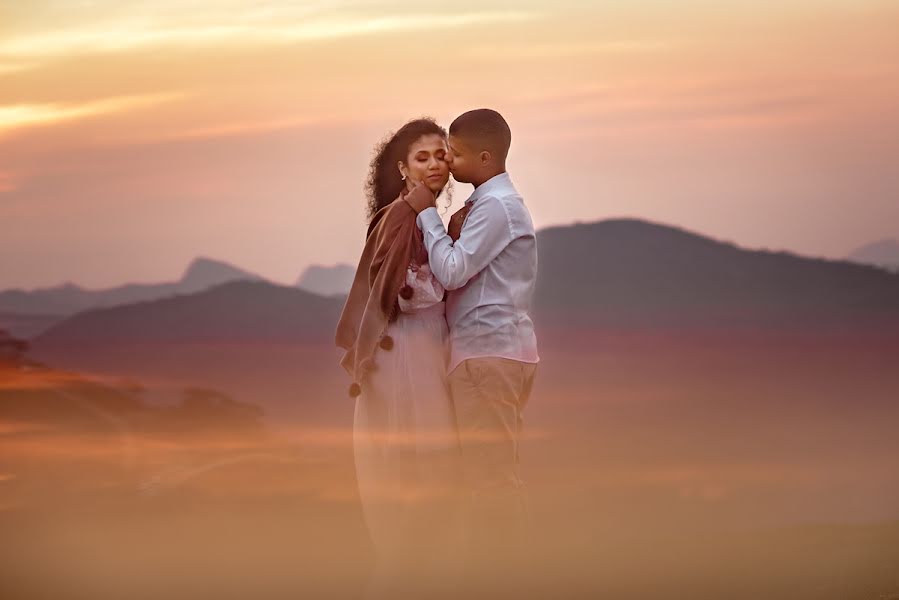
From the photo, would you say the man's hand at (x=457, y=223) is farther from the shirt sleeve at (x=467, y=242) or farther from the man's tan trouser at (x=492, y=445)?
the man's tan trouser at (x=492, y=445)

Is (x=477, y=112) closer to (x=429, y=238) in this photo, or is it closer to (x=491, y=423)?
(x=429, y=238)

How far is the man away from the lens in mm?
5992

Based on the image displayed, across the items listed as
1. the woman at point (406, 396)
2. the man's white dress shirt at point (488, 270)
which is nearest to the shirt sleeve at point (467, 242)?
the man's white dress shirt at point (488, 270)

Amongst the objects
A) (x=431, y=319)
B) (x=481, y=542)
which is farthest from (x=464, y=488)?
(x=431, y=319)

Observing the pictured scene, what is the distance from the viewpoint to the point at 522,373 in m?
6.09

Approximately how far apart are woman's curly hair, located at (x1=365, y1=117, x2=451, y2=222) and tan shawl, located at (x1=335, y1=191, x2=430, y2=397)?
11 cm

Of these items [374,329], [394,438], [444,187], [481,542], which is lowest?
[481,542]

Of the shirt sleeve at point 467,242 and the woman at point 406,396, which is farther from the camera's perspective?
the woman at point 406,396

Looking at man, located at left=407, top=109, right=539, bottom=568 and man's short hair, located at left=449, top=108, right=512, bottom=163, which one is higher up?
man's short hair, located at left=449, top=108, right=512, bottom=163

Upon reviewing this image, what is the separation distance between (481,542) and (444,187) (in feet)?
4.43

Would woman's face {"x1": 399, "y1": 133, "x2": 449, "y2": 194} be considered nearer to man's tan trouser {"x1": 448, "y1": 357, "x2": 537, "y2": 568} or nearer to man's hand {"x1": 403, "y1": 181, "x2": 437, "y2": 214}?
man's hand {"x1": 403, "y1": 181, "x2": 437, "y2": 214}

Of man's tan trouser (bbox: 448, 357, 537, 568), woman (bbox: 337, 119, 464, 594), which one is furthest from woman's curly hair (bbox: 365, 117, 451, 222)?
man's tan trouser (bbox: 448, 357, 537, 568)

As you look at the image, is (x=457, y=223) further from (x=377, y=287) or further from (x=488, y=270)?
(x=377, y=287)

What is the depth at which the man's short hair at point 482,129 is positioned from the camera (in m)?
6.04
